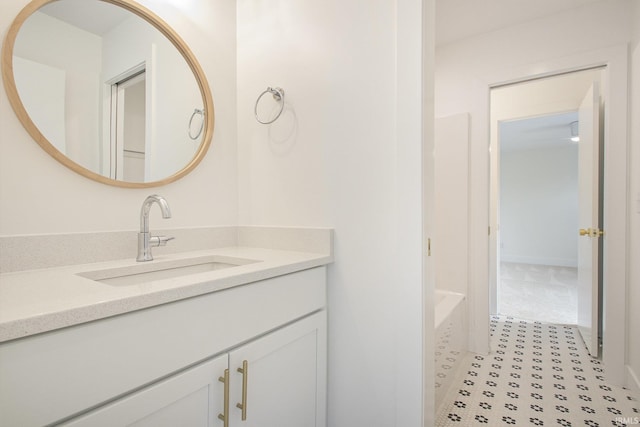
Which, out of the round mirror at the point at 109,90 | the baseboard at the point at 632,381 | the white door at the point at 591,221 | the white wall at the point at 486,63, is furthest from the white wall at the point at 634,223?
the round mirror at the point at 109,90

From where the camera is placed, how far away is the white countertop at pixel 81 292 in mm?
539

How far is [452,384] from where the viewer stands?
183cm

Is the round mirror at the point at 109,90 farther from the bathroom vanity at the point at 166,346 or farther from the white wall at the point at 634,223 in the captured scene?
the white wall at the point at 634,223

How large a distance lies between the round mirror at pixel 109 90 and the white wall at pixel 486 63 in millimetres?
1922

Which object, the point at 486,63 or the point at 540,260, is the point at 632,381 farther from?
the point at 540,260

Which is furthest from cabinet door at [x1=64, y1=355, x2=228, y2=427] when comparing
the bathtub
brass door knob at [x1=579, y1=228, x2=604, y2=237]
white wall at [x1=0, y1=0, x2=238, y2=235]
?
brass door knob at [x1=579, y1=228, x2=604, y2=237]

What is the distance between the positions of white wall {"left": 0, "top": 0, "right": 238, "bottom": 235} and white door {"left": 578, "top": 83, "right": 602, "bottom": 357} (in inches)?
94.4

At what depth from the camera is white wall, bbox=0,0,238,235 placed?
3.04 feet

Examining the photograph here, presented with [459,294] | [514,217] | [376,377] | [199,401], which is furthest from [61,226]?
[514,217]

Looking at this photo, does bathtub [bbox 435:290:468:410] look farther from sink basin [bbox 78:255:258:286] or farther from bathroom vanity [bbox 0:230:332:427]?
sink basin [bbox 78:255:258:286]

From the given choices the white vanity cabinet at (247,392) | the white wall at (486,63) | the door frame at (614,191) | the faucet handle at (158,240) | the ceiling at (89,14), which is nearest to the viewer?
the white vanity cabinet at (247,392)

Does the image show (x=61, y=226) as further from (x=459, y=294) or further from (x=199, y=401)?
(x=459, y=294)

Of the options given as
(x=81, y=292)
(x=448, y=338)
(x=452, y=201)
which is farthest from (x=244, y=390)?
(x=452, y=201)

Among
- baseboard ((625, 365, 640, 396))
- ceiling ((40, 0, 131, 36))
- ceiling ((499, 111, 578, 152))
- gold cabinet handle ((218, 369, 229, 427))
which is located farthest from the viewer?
ceiling ((499, 111, 578, 152))
